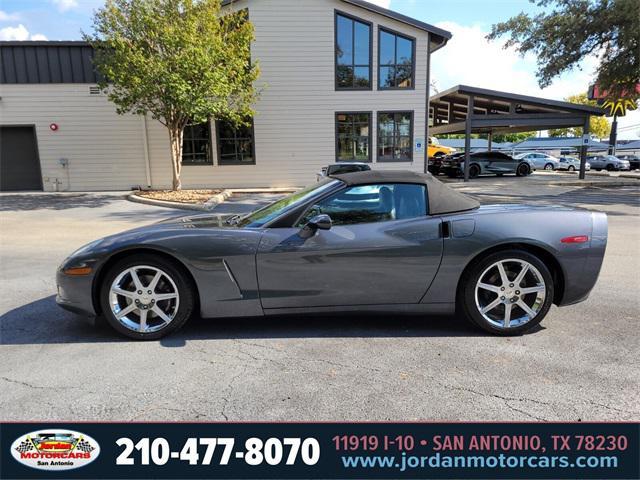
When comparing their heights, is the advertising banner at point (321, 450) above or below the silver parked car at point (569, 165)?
below

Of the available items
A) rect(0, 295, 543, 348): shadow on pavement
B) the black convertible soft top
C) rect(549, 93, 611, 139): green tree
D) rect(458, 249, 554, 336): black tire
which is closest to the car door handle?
the black convertible soft top

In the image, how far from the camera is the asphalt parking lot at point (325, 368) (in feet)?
8.16

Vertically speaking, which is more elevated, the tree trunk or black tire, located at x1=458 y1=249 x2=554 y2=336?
the tree trunk

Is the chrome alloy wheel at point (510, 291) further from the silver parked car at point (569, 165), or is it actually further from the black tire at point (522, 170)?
the silver parked car at point (569, 165)

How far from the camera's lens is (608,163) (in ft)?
116

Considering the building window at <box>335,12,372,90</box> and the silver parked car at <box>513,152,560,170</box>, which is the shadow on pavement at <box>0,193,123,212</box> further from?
the silver parked car at <box>513,152,560,170</box>

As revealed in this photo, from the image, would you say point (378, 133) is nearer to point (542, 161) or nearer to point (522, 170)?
point (522, 170)

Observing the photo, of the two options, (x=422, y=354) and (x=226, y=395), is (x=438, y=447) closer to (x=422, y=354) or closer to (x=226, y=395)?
(x=422, y=354)

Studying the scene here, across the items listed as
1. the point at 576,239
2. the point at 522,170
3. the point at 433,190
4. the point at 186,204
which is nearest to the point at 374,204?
the point at 433,190

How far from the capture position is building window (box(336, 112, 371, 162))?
1709cm

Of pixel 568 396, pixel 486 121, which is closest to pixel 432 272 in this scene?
pixel 568 396

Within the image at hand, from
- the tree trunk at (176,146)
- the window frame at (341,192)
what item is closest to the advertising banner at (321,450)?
the window frame at (341,192)

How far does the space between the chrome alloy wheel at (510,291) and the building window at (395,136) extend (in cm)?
1433

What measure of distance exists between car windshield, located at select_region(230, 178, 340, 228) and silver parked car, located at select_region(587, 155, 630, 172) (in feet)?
130
